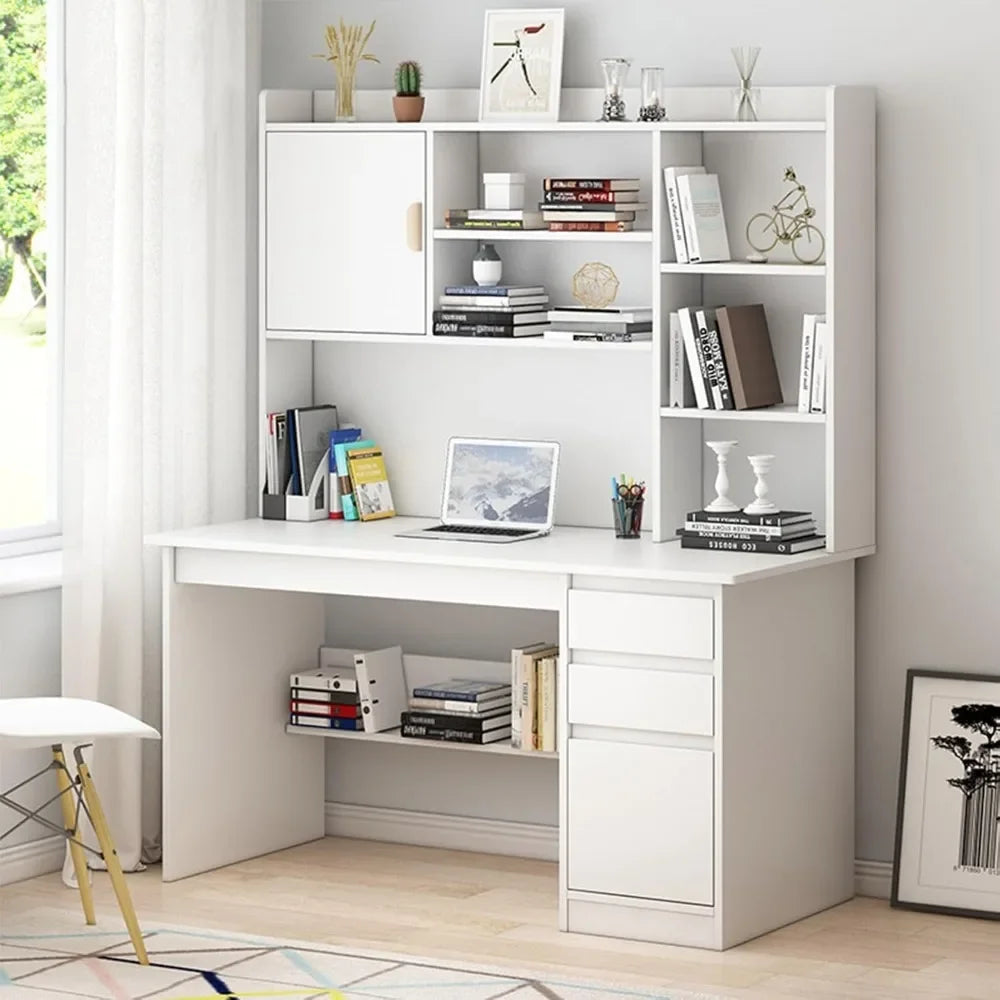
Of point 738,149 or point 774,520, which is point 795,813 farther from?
point 738,149

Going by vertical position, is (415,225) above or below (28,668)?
above

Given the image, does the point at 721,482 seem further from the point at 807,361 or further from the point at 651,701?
the point at 651,701

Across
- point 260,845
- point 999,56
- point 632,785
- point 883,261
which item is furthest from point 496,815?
point 999,56

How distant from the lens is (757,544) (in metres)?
4.21

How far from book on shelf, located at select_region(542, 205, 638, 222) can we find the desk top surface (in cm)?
69

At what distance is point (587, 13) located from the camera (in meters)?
4.64

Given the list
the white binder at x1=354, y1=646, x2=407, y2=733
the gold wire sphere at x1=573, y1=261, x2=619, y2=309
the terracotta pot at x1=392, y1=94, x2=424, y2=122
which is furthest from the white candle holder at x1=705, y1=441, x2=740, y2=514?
the terracotta pot at x1=392, y1=94, x2=424, y2=122

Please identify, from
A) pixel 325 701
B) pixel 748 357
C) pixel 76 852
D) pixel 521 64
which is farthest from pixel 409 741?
pixel 521 64

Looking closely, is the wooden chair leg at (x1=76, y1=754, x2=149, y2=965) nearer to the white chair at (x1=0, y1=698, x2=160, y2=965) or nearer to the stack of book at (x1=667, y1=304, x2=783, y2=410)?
the white chair at (x1=0, y1=698, x2=160, y2=965)

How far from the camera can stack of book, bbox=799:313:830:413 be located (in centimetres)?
425

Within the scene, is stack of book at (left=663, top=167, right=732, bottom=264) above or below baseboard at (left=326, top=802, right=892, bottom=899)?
above

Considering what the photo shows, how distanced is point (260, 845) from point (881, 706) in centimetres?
149

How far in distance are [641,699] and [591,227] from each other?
3.51 feet

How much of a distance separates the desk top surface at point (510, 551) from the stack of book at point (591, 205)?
0.68 metres
